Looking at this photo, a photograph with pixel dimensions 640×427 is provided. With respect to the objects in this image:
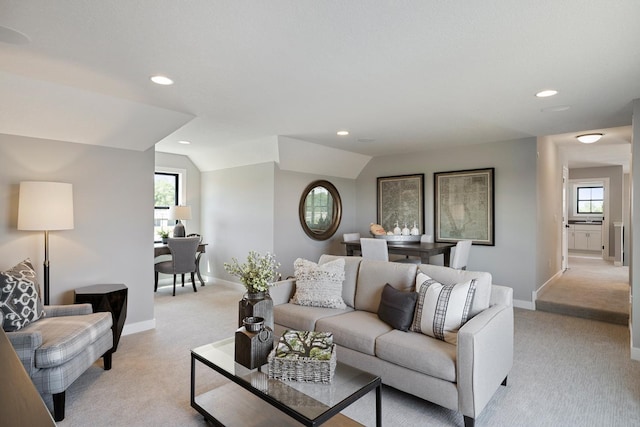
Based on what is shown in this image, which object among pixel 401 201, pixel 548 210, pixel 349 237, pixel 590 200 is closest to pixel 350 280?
pixel 349 237

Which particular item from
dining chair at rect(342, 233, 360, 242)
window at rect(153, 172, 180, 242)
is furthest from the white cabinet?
window at rect(153, 172, 180, 242)

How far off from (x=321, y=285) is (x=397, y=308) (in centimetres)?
81

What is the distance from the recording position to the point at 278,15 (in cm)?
184

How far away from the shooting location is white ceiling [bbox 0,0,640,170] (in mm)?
1833

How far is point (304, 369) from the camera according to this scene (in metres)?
1.89

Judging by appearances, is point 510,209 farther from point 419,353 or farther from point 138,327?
point 138,327

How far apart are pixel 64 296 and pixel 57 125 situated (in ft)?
5.36

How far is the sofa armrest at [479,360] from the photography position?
6.69 ft

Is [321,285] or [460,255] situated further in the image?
[460,255]

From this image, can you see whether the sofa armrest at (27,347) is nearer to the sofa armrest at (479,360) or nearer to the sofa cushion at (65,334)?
the sofa cushion at (65,334)

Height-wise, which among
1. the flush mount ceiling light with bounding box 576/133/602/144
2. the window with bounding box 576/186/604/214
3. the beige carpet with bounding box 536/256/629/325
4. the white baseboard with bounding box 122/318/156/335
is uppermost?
the flush mount ceiling light with bounding box 576/133/602/144

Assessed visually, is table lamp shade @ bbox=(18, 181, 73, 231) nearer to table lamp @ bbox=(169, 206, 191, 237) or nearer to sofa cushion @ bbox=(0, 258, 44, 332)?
sofa cushion @ bbox=(0, 258, 44, 332)

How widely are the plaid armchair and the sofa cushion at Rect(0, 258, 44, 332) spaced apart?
0.06 m

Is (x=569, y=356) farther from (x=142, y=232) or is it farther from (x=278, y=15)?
(x=142, y=232)
